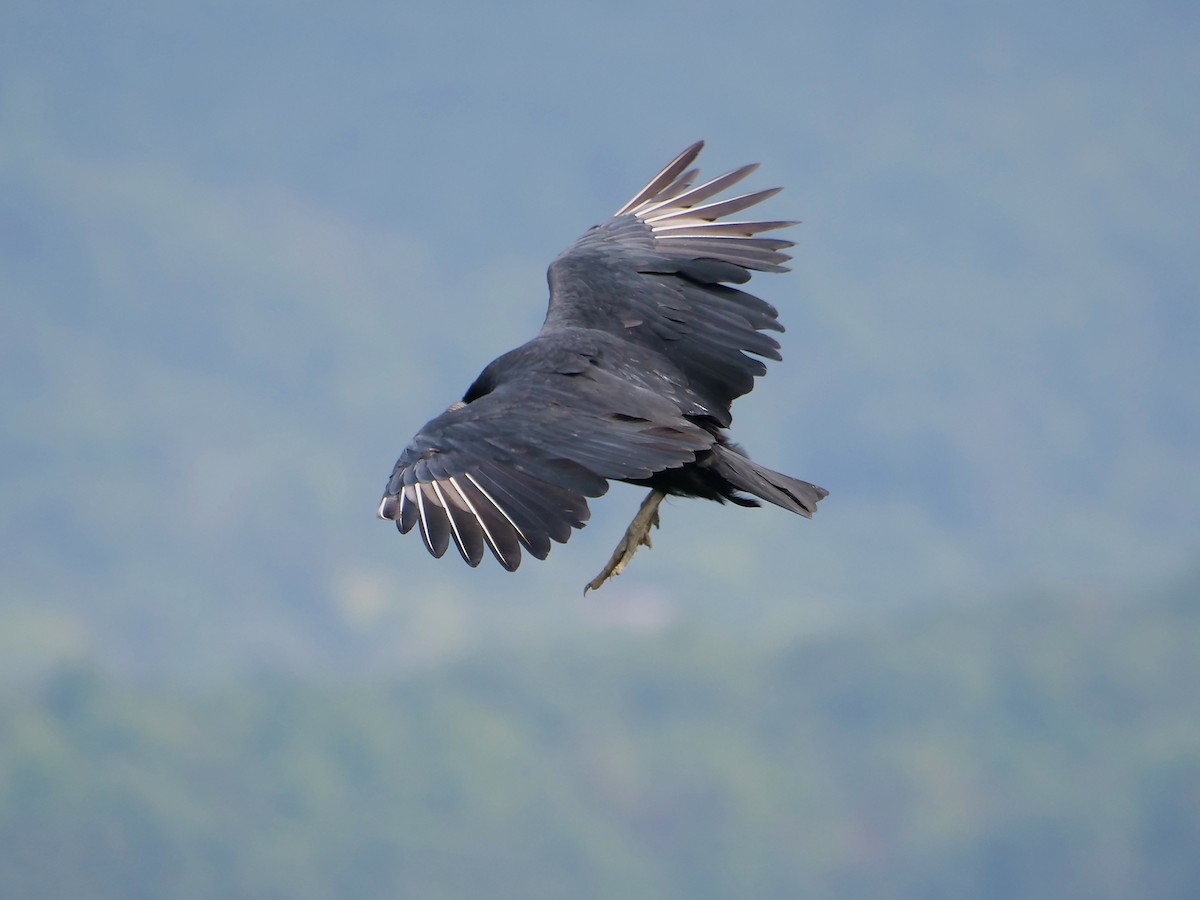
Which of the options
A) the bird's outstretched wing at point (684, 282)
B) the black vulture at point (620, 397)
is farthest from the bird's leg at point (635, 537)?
the bird's outstretched wing at point (684, 282)

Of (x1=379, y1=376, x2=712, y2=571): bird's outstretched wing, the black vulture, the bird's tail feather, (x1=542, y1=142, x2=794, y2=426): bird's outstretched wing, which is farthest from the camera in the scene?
(x1=542, y1=142, x2=794, y2=426): bird's outstretched wing

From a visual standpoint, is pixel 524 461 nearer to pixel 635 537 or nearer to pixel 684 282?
pixel 635 537

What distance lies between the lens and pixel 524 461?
877 centimetres

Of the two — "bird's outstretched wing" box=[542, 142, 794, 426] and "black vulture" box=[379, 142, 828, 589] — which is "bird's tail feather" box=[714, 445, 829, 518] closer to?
"black vulture" box=[379, 142, 828, 589]

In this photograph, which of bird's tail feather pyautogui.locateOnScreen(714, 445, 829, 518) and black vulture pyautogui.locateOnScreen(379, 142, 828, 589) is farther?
bird's tail feather pyautogui.locateOnScreen(714, 445, 829, 518)

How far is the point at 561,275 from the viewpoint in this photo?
11.3 meters

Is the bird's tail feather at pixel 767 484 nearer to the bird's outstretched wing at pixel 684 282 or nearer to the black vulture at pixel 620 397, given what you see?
the black vulture at pixel 620 397

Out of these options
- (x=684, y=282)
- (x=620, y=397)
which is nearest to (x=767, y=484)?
(x=620, y=397)

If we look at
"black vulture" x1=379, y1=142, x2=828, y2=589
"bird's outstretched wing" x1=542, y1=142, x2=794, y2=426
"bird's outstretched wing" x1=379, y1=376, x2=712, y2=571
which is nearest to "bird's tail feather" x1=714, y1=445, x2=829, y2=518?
"black vulture" x1=379, y1=142, x2=828, y2=589

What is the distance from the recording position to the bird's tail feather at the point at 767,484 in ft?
30.7

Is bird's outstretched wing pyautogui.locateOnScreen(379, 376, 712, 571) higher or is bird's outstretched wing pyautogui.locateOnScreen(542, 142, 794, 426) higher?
bird's outstretched wing pyautogui.locateOnScreen(542, 142, 794, 426)

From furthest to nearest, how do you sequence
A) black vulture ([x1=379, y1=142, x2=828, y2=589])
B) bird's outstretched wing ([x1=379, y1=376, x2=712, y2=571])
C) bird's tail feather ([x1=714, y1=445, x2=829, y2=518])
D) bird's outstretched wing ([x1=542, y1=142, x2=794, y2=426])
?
bird's outstretched wing ([x1=542, y1=142, x2=794, y2=426])
bird's tail feather ([x1=714, y1=445, x2=829, y2=518])
black vulture ([x1=379, y1=142, x2=828, y2=589])
bird's outstretched wing ([x1=379, y1=376, x2=712, y2=571])

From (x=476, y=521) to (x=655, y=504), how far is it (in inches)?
79.2

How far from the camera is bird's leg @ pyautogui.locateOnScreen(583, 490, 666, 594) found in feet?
32.2
